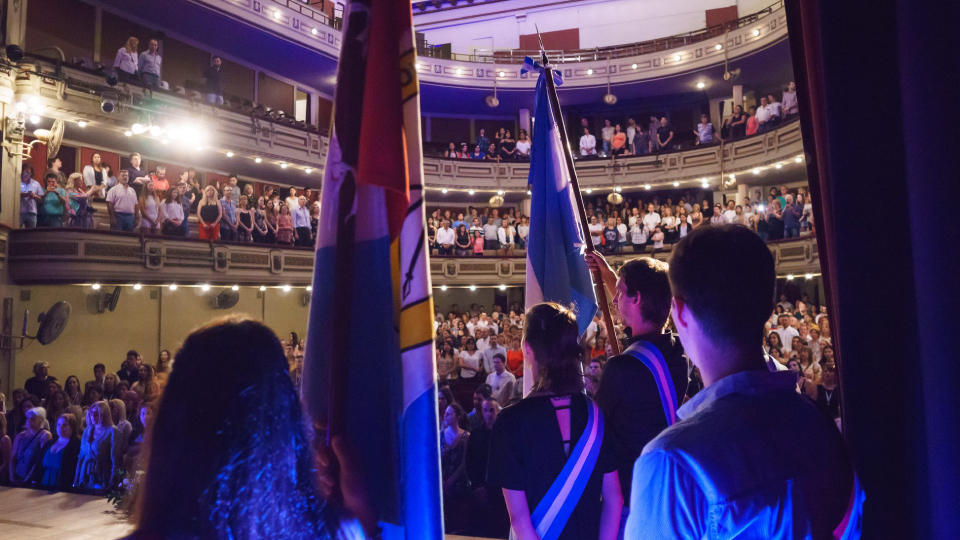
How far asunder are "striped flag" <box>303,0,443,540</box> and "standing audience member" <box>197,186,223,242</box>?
1237 centimetres

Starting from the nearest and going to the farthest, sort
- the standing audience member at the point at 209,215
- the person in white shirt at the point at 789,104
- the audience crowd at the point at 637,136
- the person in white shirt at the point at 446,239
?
the standing audience member at the point at 209,215 < the person in white shirt at the point at 789,104 < the audience crowd at the point at 637,136 < the person in white shirt at the point at 446,239

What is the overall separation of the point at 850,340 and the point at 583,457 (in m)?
1.07

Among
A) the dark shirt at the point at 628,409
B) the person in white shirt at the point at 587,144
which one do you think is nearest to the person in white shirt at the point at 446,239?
the person in white shirt at the point at 587,144

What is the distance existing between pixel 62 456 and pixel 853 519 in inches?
329

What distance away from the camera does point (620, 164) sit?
20.7 metres

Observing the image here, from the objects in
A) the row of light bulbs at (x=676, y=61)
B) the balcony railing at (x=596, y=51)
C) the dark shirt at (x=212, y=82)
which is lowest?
the dark shirt at (x=212, y=82)

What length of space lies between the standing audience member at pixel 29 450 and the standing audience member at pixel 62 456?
8 centimetres

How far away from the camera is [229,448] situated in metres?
1.07

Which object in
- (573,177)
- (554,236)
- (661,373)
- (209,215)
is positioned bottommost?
(661,373)

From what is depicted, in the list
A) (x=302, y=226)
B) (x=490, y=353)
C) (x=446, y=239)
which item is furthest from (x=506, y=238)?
(x=490, y=353)

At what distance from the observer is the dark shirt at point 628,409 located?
2207mm

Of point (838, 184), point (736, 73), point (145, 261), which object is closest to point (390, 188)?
point (838, 184)

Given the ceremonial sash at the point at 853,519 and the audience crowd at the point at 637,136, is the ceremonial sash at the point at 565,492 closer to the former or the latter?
the ceremonial sash at the point at 853,519

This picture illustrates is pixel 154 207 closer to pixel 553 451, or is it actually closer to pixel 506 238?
pixel 506 238
